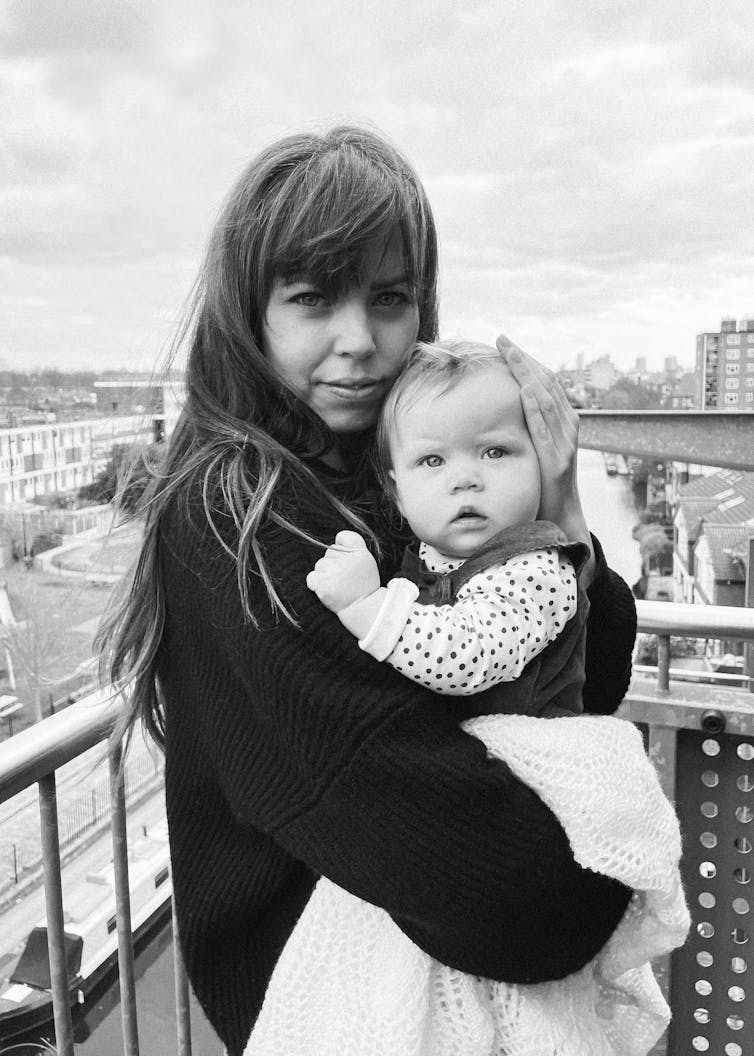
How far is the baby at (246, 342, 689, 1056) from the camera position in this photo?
0.80m

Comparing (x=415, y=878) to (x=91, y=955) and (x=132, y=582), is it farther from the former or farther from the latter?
(x=91, y=955)

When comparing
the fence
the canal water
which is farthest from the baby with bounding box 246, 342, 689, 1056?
the fence

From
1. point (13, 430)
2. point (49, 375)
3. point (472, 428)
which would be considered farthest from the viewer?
point (13, 430)

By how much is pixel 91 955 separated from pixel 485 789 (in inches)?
47.2

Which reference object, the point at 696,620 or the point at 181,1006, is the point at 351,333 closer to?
the point at 696,620

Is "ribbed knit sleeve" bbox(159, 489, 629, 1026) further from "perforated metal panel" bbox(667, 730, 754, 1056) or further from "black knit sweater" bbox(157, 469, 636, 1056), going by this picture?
"perforated metal panel" bbox(667, 730, 754, 1056)

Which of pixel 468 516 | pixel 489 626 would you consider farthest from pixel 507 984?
pixel 468 516

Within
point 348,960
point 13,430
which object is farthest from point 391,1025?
point 13,430

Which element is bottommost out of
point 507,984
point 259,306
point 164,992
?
point 164,992

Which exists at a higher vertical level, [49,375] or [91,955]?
[49,375]

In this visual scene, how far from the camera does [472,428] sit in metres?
0.98

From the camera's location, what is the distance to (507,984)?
2.77 feet

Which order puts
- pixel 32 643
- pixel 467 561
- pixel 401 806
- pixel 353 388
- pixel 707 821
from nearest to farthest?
1. pixel 401 806
2. pixel 467 561
3. pixel 353 388
4. pixel 707 821
5. pixel 32 643

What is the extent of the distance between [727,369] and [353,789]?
2805mm
